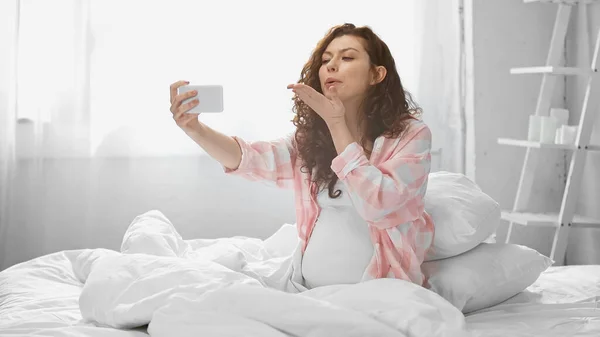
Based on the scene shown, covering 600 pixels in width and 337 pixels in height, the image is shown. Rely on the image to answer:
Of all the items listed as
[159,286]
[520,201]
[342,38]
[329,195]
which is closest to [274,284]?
[329,195]

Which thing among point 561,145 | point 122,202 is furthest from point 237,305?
point 122,202

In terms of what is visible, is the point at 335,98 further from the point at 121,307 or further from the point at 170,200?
the point at 170,200

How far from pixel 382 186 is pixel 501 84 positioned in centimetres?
185

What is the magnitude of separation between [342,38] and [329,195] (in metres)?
0.37

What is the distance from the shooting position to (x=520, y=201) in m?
3.04

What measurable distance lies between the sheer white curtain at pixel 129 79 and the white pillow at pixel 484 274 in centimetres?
Result: 155

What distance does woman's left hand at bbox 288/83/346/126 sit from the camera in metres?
1.53

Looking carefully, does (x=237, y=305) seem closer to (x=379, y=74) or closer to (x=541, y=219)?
(x=379, y=74)

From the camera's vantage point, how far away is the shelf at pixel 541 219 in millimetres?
2785

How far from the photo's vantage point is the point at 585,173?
122 inches

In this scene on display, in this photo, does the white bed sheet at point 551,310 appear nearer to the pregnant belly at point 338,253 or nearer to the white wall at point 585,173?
the pregnant belly at point 338,253

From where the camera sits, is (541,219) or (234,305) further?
(541,219)

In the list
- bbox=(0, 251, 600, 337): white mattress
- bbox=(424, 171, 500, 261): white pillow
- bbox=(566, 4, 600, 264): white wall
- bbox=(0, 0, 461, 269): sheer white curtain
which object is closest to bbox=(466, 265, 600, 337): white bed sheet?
bbox=(0, 251, 600, 337): white mattress

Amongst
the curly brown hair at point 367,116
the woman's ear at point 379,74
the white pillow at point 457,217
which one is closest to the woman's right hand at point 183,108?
the curly brown hair at point 367,116
